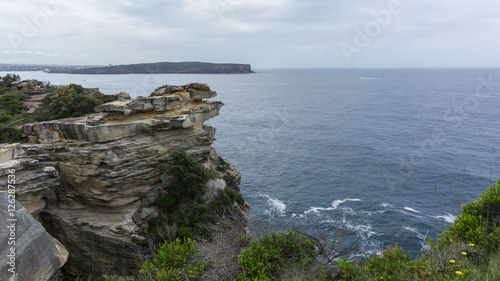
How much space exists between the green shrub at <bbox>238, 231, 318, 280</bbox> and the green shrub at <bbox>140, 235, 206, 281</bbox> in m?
1.89

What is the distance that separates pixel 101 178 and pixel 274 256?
1759 cm

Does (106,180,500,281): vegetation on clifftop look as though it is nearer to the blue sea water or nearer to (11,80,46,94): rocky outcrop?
the blue sea water

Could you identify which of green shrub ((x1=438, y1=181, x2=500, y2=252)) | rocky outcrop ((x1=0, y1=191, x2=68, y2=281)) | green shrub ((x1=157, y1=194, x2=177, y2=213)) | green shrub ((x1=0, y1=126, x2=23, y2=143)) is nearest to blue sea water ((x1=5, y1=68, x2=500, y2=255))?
green shrub ((x1=438, y1=181, x2=500, y2=252))

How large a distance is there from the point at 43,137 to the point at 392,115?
8292 cm

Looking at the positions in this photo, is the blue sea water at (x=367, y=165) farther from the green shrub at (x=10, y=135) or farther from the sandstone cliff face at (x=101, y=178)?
the green shrub at (x=10, y=135)

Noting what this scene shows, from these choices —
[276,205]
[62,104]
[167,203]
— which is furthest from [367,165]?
[62,104]

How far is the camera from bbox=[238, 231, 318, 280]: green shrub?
35.2 ft

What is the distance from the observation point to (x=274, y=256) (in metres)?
11.4

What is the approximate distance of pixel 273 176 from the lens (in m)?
45.8

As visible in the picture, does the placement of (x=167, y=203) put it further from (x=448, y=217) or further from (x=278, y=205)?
(x=448, y=217)

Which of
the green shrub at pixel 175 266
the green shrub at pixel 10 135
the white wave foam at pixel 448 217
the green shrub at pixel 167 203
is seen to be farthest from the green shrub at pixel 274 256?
the green shrub at pixel 10 135

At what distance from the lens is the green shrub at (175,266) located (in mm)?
11023

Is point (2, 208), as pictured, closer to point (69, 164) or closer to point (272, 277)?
point (69, 164)

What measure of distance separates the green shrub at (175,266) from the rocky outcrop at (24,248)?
561cm
